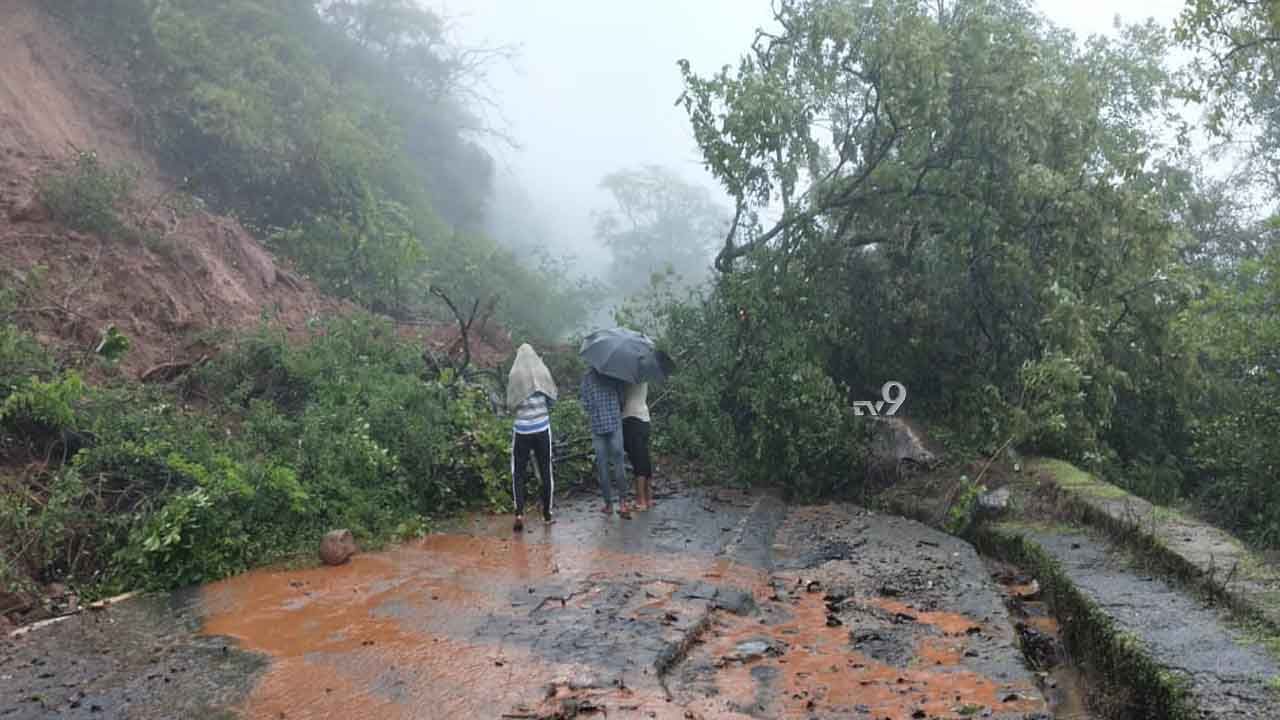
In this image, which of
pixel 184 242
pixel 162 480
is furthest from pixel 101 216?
pixel 162 480

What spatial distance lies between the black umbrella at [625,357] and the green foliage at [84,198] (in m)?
6.04

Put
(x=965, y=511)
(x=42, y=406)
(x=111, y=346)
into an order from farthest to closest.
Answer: (x=111, y=346) < (x=965, y=511) < (x=42, y=406)

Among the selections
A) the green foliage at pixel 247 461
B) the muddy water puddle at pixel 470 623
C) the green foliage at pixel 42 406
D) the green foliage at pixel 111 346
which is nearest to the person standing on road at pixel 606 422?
the muddy water puddle at pixel 470 623

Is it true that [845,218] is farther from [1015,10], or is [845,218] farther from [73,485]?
[1015,10]

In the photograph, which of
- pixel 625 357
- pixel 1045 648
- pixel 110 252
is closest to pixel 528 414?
pixel 625 357

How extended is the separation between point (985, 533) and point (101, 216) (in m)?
9.80

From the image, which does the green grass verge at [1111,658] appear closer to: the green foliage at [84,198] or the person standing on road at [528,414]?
the person standing on road at [528,414]

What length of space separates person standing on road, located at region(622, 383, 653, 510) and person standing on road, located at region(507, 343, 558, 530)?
88cm

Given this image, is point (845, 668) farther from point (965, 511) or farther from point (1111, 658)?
point (965, 511)

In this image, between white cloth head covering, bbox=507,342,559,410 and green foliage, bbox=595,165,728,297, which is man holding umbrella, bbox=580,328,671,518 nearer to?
white cloth head covering, bbox=507,342,559,410

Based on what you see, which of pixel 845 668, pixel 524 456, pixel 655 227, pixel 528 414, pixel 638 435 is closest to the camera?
pixel 845 668

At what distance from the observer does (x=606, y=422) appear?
866 centimetres

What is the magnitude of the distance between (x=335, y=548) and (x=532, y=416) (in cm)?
194
